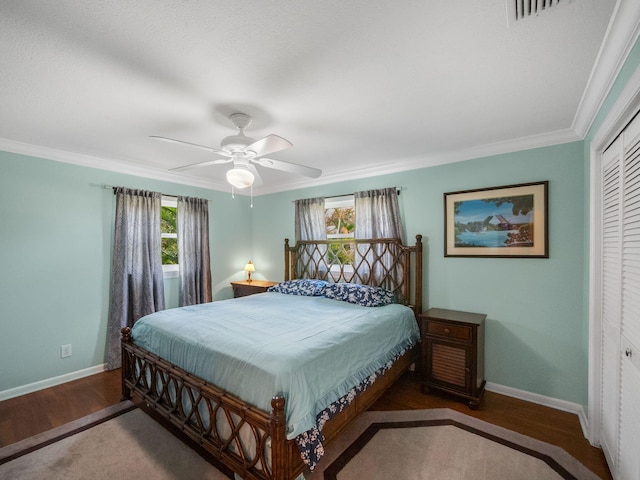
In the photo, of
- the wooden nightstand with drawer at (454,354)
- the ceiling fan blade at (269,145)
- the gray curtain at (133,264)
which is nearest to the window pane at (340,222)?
the wooden nightstand with drawer at (454,354)

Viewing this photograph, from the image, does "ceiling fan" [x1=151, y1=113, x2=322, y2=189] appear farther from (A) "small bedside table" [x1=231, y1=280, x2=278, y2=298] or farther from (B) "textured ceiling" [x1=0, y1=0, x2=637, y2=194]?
(A) "small bedside table" [x1=231, y1=280, x2=278, y2=298]

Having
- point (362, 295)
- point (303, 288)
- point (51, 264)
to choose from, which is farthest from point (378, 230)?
point (51, 264)

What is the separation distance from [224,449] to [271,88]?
2336mm

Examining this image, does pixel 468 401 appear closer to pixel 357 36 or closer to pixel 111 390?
pixel 357 36

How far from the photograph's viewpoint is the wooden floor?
2.21 meters

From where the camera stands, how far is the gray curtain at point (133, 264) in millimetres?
3492

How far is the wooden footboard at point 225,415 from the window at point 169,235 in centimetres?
153

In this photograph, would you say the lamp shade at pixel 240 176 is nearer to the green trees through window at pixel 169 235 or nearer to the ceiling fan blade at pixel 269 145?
the ceiling fan blade at pixel 269 145

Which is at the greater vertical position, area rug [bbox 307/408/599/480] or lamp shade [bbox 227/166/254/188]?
lamp shade [bbox 227/166/254/188]

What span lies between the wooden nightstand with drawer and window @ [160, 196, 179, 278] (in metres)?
3.43

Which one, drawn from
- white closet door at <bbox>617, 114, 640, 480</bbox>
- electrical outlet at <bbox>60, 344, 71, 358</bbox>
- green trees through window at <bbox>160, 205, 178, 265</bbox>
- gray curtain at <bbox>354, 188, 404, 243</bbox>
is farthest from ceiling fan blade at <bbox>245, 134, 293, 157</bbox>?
electrical outlet at <bbox>60, 344, 71, 358</bbox>

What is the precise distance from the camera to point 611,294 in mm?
1933

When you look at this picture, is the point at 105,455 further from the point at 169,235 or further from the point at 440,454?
the point at 169,235

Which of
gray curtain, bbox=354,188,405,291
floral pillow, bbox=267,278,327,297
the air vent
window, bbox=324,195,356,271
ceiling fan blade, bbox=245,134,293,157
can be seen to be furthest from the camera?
window, bbox=324,195,356,271
